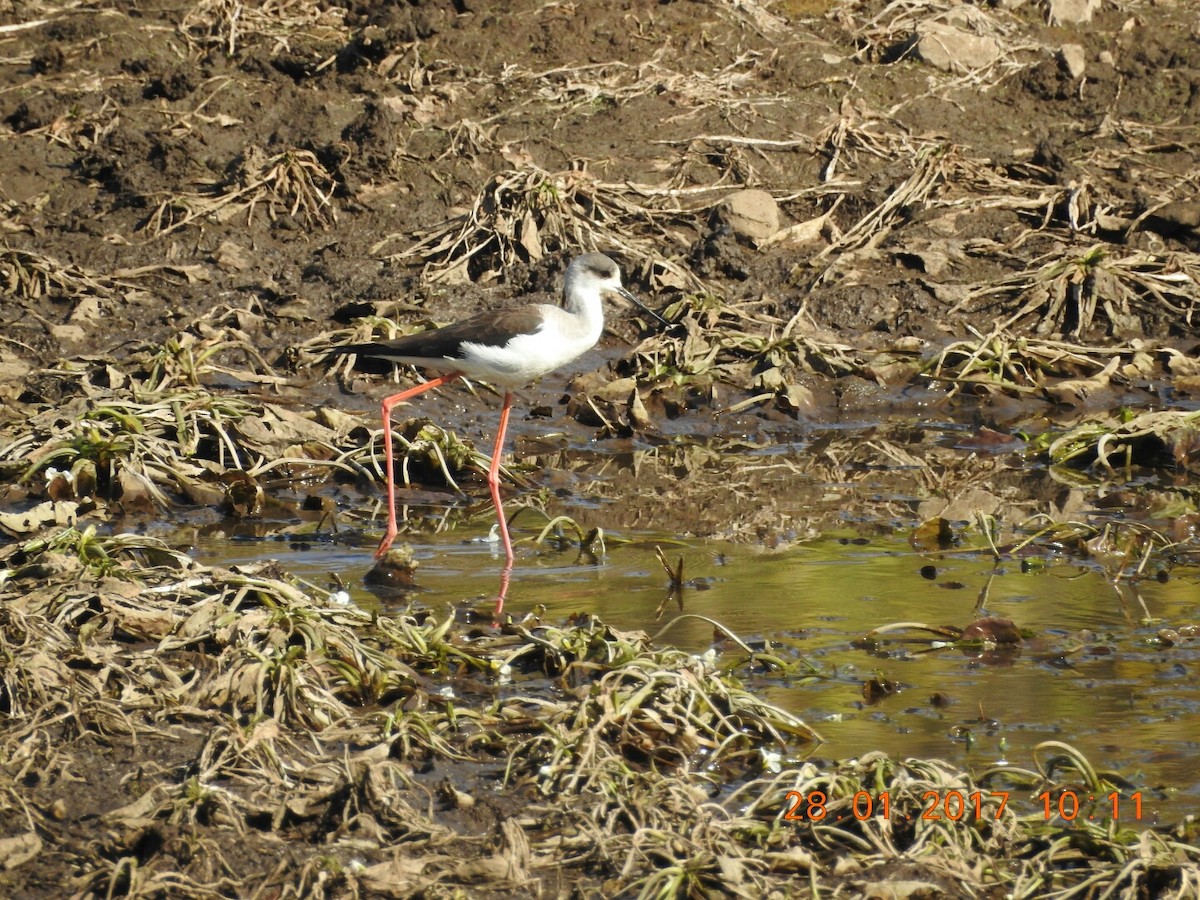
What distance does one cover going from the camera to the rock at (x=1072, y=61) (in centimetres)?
1153

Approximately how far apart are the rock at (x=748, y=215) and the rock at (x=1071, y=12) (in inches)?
143

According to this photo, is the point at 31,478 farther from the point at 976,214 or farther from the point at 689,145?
the point at 976,214

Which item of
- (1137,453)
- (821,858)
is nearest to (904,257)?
(1137,453)

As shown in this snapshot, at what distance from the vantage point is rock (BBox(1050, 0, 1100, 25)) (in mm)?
12195

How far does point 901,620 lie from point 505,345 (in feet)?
7.78

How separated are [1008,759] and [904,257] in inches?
233

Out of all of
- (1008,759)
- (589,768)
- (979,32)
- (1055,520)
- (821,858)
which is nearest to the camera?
(821,858)

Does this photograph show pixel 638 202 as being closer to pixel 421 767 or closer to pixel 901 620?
pixel 901 620

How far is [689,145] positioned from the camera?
1077cm

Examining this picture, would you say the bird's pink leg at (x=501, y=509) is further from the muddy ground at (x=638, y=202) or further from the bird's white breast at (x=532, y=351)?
the muddy ground at (x=638, y=202)

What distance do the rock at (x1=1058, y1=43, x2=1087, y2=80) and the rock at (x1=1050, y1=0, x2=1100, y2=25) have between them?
1.98 ft

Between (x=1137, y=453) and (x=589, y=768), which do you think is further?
(x=1137, y=453)
